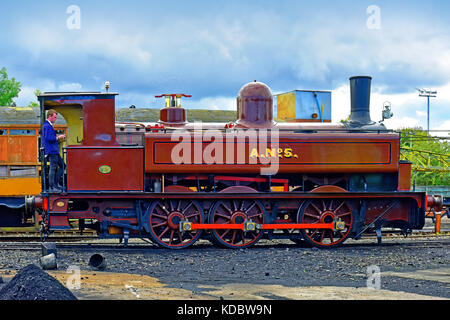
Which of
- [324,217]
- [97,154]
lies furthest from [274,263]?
[97,154]

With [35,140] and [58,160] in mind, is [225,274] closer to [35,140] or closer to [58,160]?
[58,160]

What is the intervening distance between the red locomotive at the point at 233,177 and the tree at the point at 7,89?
115ft

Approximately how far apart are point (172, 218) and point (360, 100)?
14.8 feet

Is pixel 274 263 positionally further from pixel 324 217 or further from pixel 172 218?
pixel 172 218

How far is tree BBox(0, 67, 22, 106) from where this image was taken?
42625 mm

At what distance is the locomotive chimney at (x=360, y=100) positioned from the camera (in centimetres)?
1079

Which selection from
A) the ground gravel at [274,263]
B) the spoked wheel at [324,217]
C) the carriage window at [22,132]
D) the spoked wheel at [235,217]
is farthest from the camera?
the carriage window at [22,132]

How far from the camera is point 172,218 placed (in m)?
9.83

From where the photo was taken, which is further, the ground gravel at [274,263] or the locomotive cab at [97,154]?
the locomotive cab at [97,154]
